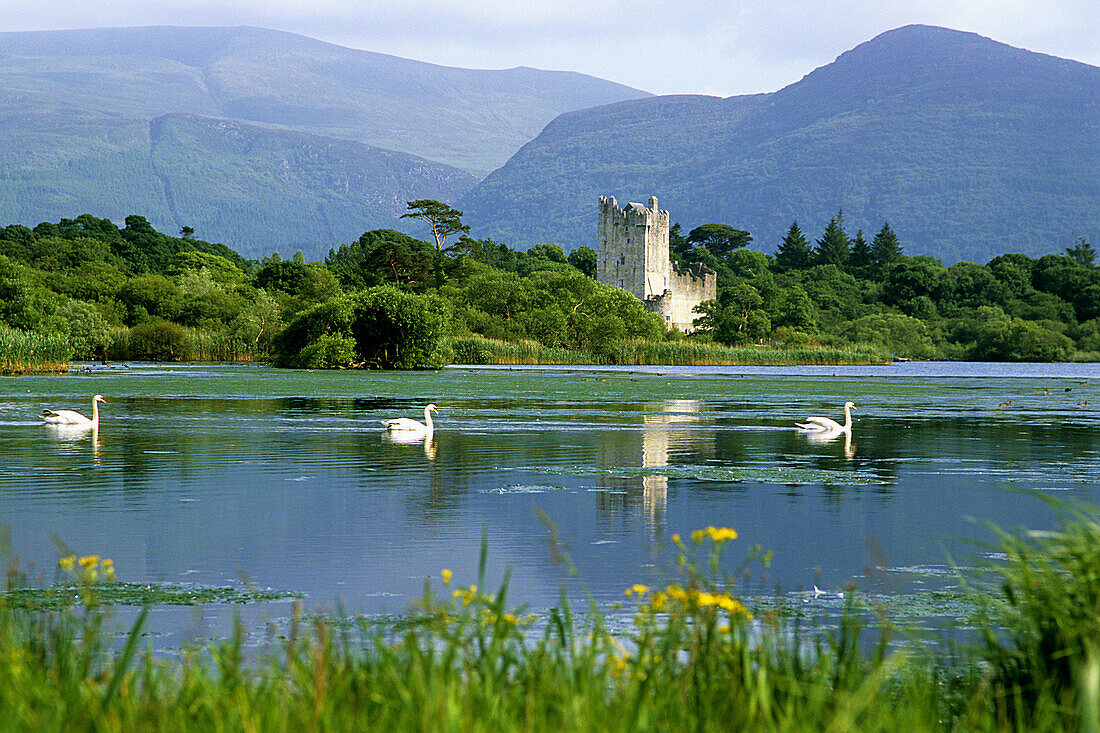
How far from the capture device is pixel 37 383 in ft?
130

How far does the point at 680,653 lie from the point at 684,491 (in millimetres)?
7493

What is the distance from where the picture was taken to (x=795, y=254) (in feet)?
503

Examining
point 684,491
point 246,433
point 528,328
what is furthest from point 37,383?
point 528,328

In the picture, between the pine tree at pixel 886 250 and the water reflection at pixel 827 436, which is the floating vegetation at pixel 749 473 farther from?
the pine tree at pixel 886 250

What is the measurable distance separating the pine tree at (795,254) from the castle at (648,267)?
32806mm

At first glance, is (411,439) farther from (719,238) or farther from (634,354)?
(719,238)

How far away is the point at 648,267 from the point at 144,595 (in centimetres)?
11387

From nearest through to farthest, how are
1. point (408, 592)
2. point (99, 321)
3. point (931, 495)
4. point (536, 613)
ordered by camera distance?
point (536, 613)
point (408, 592)
point (931, 495)
point (99, 321)

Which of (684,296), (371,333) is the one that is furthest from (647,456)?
(684,296)

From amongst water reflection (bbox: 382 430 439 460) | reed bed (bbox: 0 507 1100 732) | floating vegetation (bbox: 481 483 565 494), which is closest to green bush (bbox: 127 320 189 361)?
water reflection (bbox: 382 430 439 460)

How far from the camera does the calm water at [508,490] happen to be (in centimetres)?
968

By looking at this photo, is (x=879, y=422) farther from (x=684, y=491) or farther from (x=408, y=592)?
(x=408, y=592)

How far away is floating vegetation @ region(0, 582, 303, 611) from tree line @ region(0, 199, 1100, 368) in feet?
167

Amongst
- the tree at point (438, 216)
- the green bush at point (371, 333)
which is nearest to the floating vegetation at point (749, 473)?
the green bush at point (371, 333)
